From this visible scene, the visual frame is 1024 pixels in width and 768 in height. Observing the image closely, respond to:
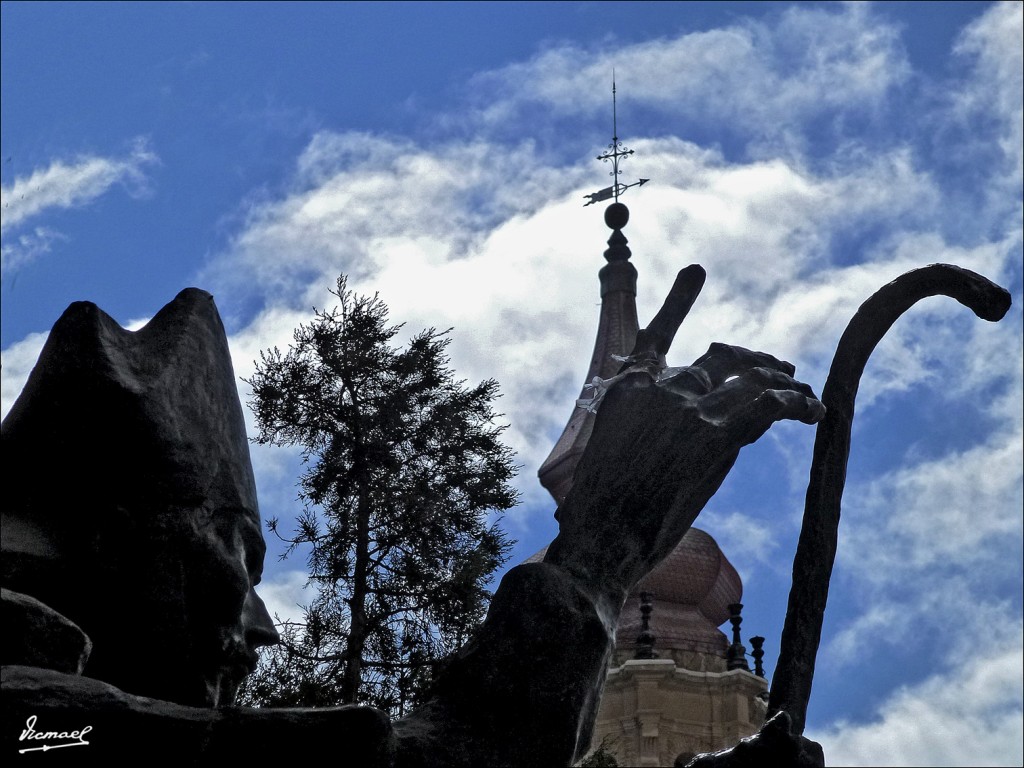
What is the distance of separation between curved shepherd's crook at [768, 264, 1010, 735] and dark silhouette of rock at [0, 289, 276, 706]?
124cm

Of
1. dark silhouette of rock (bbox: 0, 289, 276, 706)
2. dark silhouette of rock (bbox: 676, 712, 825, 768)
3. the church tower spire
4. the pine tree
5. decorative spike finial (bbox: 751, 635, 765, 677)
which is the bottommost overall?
dark silhouette of rock (bbox: 676, 712, 825, 768)

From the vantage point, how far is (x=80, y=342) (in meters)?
3.31

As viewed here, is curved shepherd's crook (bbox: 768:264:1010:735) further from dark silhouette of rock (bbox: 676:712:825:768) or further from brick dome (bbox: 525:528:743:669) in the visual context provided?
brick dome (bbox: 525:528:743:669)

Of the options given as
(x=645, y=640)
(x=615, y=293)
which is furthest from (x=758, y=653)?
(x=615, y=293)

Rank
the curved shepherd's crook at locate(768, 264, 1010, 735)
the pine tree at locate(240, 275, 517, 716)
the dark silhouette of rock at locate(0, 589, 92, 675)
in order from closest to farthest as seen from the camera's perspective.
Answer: the dark silhouette of rock at locate(0, 589, 92, 675) < the curved shepherd's crook at locate(768, 264, 1010, 735) < the pine tree at locate(240, 275, 517, 716)

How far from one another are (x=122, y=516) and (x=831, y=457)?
168cm

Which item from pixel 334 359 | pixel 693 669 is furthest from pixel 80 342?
pixel 693 669

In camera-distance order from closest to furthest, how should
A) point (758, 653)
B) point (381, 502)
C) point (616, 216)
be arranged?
point (381, 502)
point (758, 653)
point (616, 216)

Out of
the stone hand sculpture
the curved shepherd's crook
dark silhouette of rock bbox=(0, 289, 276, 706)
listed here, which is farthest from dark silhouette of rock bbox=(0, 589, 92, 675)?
the curved shepherd's crook

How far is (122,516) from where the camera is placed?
10.7 ft

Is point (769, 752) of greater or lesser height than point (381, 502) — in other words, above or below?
below

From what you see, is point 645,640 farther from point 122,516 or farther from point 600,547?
point 122,516

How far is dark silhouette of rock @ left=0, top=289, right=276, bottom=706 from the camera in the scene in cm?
324

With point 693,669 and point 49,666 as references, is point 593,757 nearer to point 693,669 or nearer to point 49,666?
point 49,666
